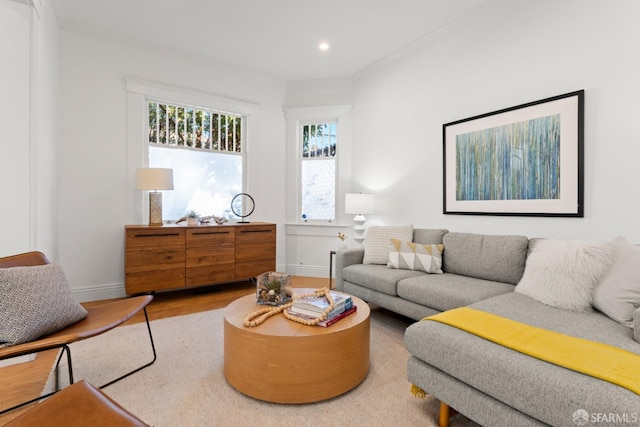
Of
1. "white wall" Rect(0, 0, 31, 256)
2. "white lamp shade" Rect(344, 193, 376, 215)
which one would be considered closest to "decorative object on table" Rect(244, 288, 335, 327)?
"white wall" Rect(0, 0, 31, 256)

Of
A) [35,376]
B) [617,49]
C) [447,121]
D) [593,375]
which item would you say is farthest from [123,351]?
[617,49]

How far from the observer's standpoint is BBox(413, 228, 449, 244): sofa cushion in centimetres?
311

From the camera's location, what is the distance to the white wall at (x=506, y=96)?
2.18 meters

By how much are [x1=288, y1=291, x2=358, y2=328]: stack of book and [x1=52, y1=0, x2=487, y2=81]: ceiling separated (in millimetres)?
2667

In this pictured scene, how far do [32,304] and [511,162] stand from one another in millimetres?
3426

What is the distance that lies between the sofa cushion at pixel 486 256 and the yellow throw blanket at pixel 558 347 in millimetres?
938

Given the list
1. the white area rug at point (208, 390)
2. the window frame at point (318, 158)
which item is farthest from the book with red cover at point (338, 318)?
the window frame at point (318, 158)

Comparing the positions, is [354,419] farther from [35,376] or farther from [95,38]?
[95,38]

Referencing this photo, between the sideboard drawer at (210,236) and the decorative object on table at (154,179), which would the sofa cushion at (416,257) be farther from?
the decorative object on table at (154,179)

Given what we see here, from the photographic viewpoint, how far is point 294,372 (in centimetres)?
164

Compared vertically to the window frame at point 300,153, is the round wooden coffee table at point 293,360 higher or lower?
lower

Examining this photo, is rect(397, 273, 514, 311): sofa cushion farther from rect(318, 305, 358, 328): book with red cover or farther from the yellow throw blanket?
rect(318, 305, 358, 328): book with red cover

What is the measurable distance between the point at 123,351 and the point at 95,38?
3.28m

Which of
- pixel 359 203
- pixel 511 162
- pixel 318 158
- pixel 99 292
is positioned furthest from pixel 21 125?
pixel 511 162
